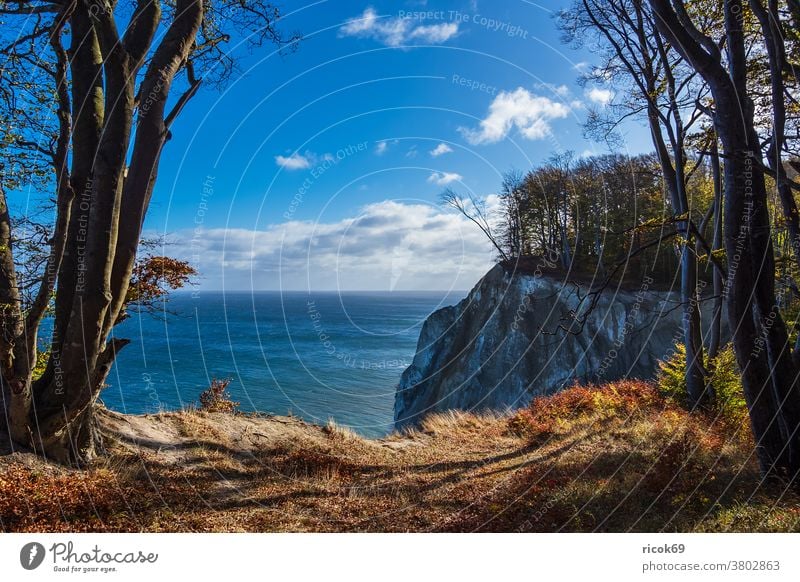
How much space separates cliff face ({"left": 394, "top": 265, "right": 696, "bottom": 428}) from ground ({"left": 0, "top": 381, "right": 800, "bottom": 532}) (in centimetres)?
1085

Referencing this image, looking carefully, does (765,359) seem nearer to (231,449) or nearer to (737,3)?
(737,3)

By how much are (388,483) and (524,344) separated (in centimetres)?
2366

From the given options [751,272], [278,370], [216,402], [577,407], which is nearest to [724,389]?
[577,407]

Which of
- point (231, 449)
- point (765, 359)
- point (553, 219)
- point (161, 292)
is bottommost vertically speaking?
point (231, 449)

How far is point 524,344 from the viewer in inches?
1159

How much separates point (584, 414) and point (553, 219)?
1678 cm

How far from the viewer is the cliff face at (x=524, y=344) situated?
2448cm

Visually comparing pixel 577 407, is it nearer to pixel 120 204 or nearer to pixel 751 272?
pixel 751 272

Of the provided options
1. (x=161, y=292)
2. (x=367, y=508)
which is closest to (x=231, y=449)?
(x=367, y=508)

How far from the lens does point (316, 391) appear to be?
44.6 meters

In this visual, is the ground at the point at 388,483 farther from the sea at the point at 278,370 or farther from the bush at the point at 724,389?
the sea at the point at 278,370

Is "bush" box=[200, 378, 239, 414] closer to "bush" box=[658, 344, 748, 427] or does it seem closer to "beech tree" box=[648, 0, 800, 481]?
"beech tree" box=[648, 0, 800, 481]

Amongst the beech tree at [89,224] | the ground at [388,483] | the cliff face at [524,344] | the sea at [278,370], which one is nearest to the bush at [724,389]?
the ground at [388,483]
